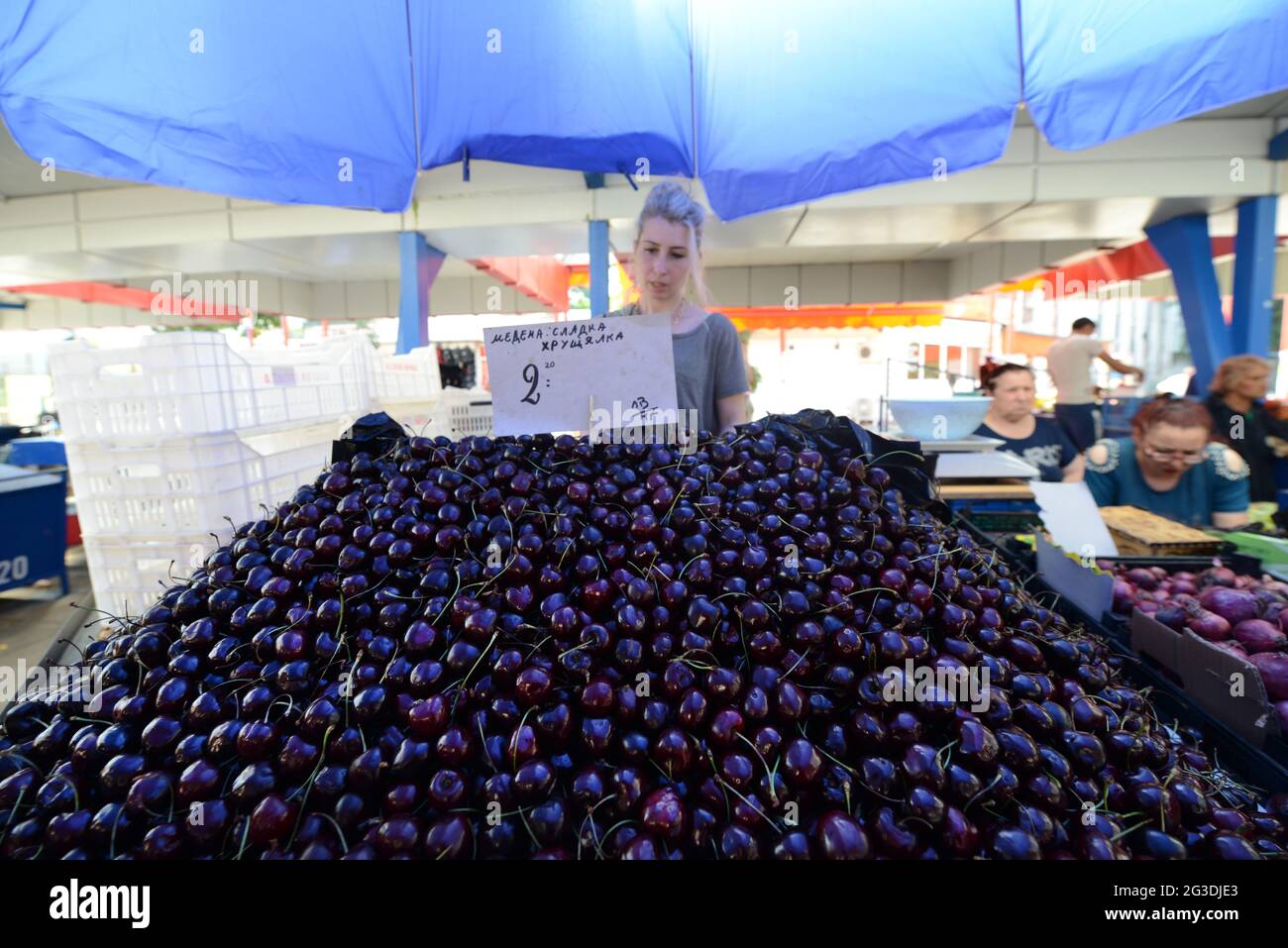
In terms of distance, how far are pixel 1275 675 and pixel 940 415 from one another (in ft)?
4.31

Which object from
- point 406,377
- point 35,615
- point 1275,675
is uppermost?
point 406,377

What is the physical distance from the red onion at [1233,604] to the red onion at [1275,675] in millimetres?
230

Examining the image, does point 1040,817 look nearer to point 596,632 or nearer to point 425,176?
point 596,632

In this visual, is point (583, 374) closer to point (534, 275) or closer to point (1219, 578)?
point (1219, 578)

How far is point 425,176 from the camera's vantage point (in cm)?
580

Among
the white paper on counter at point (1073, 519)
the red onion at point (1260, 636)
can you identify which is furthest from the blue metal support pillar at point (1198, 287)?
the red onion at point (1260, 636)

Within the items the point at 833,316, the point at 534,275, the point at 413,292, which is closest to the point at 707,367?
the point at 413,292

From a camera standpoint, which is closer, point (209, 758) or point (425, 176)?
point (209, 758)

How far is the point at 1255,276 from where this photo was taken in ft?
17.6

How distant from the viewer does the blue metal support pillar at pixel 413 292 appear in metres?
6.07

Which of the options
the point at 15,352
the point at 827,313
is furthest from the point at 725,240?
the point at 15,352

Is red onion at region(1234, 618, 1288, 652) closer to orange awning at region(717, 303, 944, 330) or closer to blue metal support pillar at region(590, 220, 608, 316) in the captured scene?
blue metal support pillar at region(590, 220, 608, 316)

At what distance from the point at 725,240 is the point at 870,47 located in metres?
5.34

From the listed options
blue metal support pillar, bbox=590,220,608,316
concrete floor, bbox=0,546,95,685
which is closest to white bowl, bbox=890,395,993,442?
concrete floor, bbox=0,546,95,685
